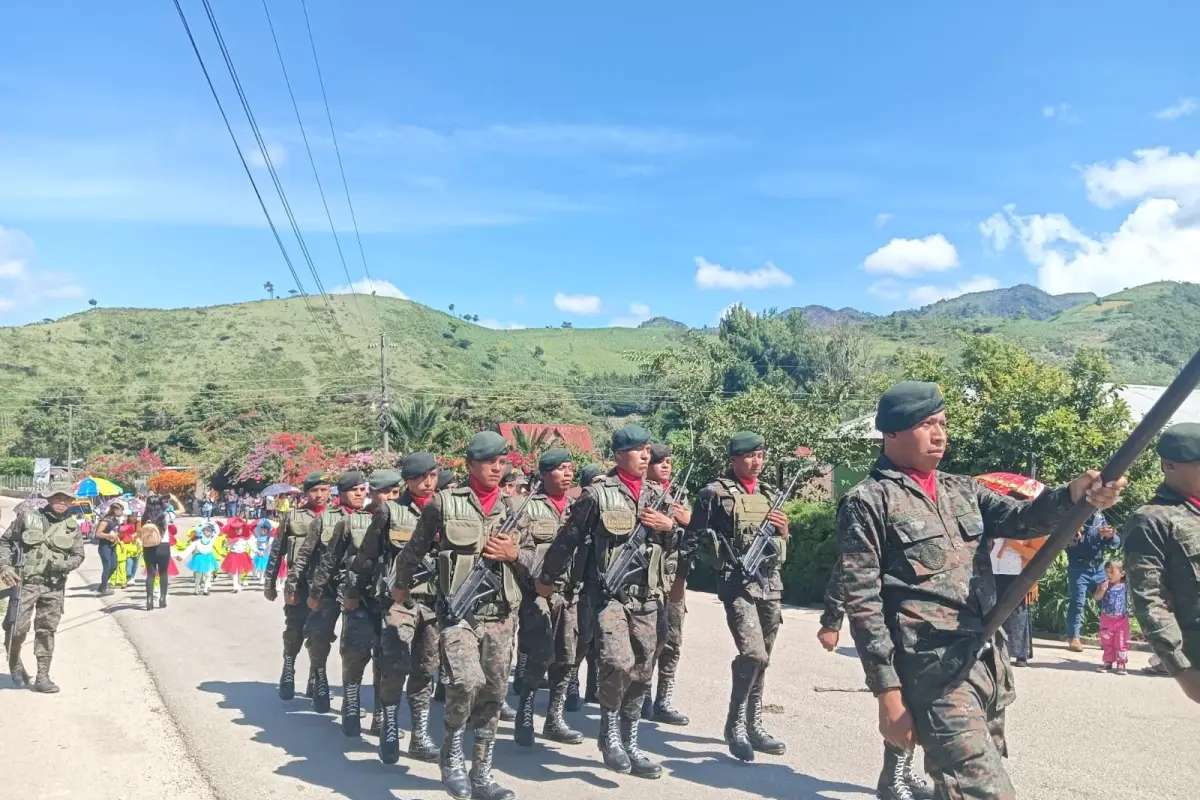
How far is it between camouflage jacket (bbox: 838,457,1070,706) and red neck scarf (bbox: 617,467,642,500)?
284 centimetres

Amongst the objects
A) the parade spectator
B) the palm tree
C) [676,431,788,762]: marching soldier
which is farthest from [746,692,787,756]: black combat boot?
the palm tree

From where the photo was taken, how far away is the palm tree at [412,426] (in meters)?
34.9

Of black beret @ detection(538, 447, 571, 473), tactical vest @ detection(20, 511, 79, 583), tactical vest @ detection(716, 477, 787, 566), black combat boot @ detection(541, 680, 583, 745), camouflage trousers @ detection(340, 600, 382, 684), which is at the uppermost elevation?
black beret @ detection(538, 447, 571, 473)

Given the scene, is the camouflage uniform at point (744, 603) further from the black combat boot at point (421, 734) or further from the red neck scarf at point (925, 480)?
the red neck scarf at point (925, 480)

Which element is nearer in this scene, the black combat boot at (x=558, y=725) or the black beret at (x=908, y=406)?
the black beret at (x=908, y=406)

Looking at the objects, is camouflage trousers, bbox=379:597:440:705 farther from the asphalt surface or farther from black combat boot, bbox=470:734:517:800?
black combat boot, bbox=470:734:517:800

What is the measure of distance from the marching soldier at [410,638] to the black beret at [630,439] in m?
1.39

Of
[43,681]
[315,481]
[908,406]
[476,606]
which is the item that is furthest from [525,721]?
[43,681]

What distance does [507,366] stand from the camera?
12988 cm

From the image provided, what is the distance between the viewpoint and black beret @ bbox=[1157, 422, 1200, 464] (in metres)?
4.45

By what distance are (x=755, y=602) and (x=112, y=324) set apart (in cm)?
12934

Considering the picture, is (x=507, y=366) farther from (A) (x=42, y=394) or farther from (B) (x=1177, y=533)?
(B) (x=1177, y=533)

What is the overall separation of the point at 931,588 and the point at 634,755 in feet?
10.7

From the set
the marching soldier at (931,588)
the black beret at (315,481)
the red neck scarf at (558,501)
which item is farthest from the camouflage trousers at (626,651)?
the black beret at (315,481)
